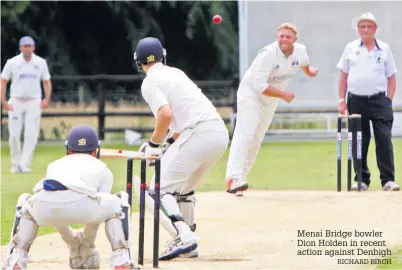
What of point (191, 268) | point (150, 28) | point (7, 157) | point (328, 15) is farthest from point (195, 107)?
point (150, 28)

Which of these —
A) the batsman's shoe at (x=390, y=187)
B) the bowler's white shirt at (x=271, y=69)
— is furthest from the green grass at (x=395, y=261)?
the batsman's shoe at (x=390, y=187)

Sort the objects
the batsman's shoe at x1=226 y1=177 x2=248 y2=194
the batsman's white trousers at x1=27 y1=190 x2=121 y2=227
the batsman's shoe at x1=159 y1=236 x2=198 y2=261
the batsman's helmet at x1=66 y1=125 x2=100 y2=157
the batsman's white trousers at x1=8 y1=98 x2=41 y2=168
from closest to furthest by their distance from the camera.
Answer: the batsman's white trousers at x1=27 y1=190 x2=121 y2=227, the batsman's helmet at x1=66 y1=125 x2=100 y2=157, the batsman's shoe at x1=159 y1=236 x2=198 y2=261, the batsman's shoe at x1=226 y1=177 x2=248 y2=194, the batsman's white trousers at x1=8 y1=98 x2=41 y2=168

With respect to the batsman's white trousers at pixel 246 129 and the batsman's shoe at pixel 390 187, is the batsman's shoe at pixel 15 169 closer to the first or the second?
the batsman's white trousers at pixel 246 129

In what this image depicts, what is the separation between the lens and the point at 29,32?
101 feet

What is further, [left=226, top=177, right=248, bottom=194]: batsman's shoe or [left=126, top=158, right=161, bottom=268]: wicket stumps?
[left=226, top=177, right=248, bottom=194]: batsman's shoe

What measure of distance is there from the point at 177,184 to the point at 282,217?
2304mm

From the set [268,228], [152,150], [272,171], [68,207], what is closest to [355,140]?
[268,228]

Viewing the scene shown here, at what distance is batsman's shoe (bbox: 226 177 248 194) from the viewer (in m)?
14.1

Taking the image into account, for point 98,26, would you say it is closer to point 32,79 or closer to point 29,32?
point 29,32

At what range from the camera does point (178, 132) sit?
1055cm

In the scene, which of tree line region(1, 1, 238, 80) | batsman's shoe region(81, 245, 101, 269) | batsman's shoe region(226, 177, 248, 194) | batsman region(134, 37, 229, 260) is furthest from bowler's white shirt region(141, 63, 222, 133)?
tree line region(1, 1, 238, 80)

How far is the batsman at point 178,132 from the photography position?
10.2 meters

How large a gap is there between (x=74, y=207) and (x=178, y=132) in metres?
1.81

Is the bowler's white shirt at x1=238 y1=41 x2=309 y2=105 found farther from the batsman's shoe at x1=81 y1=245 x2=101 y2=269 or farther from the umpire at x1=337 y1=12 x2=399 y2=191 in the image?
the batsman's shoe at x1=81 y1=245 x2=101 y2=269
